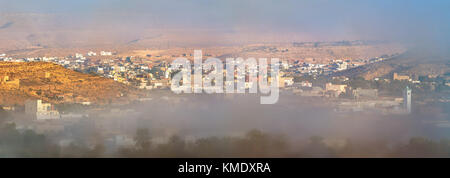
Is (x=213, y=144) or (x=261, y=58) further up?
(x=261, y=58)

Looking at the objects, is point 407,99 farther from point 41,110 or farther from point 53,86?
point 41,110

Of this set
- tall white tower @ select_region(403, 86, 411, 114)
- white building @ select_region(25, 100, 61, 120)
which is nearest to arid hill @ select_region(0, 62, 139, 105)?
white building @ select_region(25, 100, 61, 120)

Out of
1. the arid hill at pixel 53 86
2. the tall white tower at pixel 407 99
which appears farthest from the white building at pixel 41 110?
the tall white tower at pixel 407 99

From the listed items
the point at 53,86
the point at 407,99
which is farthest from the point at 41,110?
the point at 407,99

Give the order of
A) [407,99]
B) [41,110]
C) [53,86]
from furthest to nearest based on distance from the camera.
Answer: [407,99] → [53,86] → [41,110]
